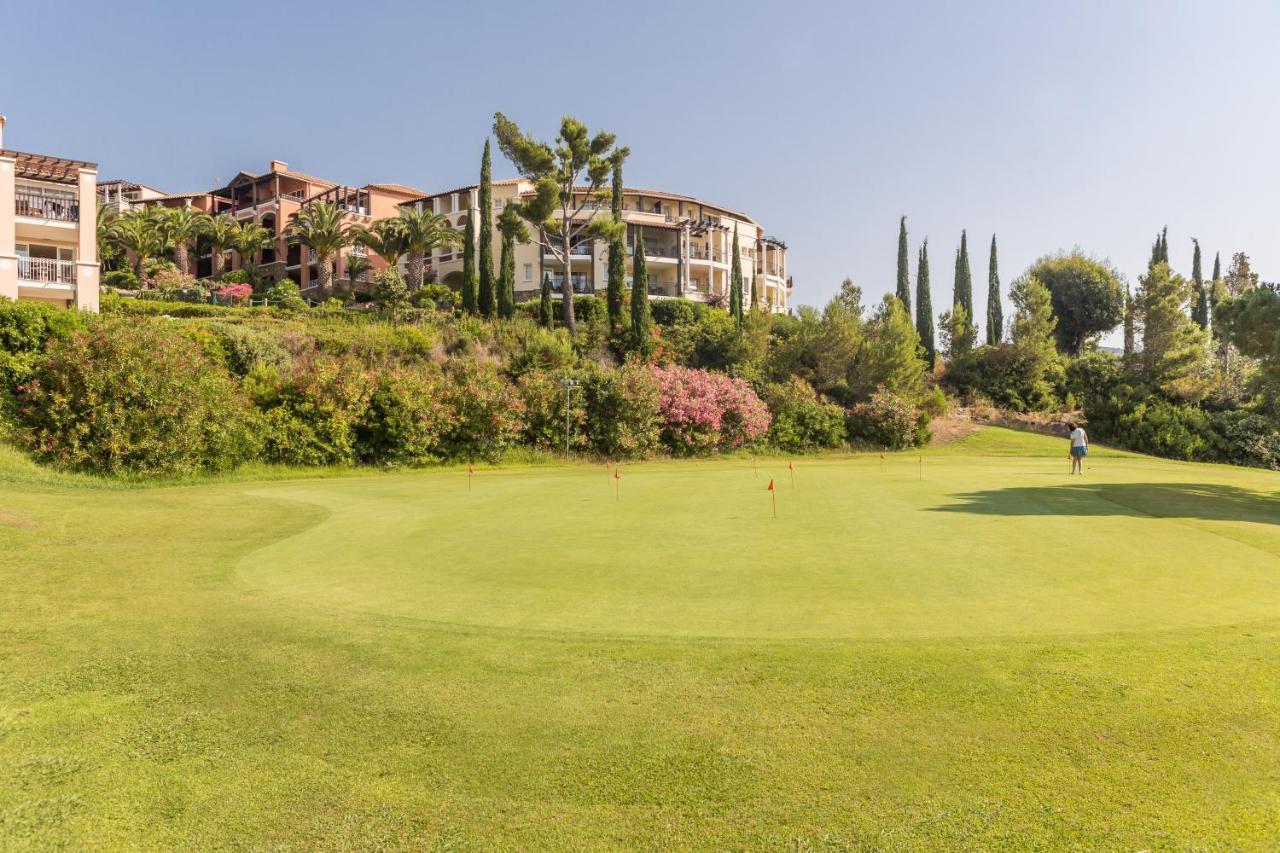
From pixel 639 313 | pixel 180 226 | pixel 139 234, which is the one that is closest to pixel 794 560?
pixel 639 313

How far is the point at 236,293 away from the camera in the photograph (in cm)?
5612

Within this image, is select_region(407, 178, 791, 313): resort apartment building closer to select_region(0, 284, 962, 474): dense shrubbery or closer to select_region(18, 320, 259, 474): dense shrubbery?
select_region(0, 284, 962, 474): dense shrubbery

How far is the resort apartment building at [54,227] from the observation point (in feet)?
134

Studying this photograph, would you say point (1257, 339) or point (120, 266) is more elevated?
point (120, 266)

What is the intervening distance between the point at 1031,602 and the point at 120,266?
7155cm

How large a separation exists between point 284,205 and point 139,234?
1921 cm

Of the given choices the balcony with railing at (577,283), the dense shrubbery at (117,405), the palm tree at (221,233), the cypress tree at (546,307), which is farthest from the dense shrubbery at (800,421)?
the palm tree at (221,233)

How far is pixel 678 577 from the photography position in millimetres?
11023

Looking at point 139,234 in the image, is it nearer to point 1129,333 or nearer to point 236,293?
point 236,293

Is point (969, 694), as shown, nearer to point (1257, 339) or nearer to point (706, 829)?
point (706, 829)

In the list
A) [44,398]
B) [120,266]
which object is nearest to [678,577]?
[44,398]

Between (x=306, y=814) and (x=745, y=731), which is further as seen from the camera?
(x=745, y=731)

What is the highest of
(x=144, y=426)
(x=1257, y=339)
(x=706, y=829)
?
(x=1257, y=339)

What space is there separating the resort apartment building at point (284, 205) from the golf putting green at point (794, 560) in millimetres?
58423
